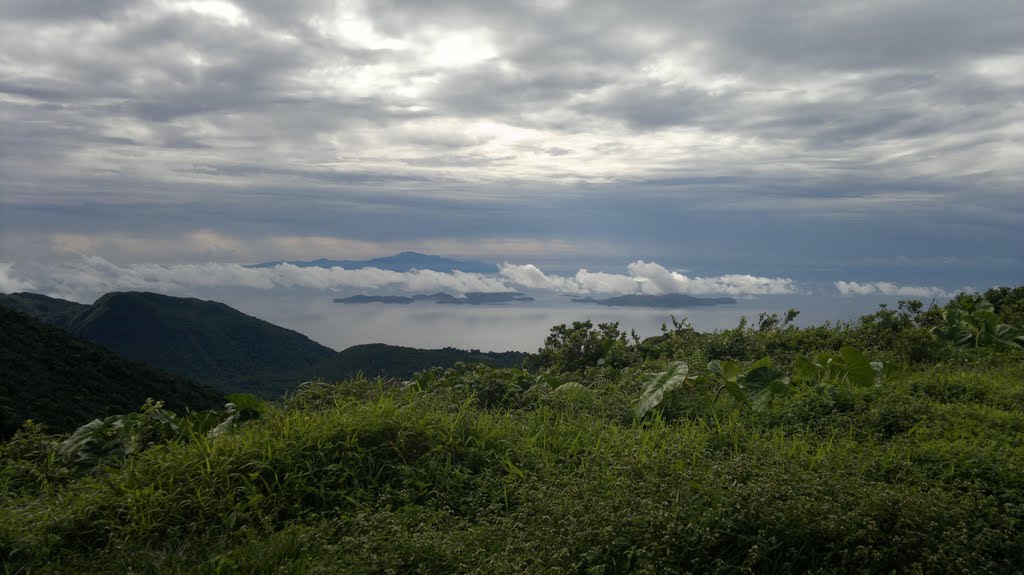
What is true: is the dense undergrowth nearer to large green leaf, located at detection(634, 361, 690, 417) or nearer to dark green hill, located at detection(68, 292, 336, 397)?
large green leaf, located at detection(634, 361, 690, 417)

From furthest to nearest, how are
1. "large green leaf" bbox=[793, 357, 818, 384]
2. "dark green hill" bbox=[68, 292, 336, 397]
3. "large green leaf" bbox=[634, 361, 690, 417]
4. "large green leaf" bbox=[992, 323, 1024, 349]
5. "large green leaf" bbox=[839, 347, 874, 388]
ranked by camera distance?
"dark green hill" bbox=[68, 292, 336, 397] < "large green leaf" bbox=[992, 323, 1024, 349] < "large green leaf" bbox=[793, 357, 818, 384] < "large green leaf" bbox=[839, 347, 874, 388] < "large green leaf" bbox=[634, 361, 690, 417]

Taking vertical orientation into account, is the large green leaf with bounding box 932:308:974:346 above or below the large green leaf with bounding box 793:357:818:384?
above

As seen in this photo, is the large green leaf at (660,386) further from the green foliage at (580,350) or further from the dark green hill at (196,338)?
the dark green hill at (196,338)

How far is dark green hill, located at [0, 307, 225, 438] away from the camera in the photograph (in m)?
13.7

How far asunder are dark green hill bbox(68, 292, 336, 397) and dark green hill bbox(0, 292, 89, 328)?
3.30 feet

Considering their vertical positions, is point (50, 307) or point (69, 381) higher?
point (50, 307)

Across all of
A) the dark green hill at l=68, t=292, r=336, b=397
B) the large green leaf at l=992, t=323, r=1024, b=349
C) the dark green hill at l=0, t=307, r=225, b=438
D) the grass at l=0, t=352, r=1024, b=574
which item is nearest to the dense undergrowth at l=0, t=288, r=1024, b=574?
the grass at l=0, t=352, r=1024, b=574

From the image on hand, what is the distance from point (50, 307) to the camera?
56531 millimetres

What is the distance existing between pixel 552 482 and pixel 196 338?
5011 cm

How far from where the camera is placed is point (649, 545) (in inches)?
152

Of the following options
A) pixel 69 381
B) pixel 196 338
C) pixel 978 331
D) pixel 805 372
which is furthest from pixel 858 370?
pixel 196 338

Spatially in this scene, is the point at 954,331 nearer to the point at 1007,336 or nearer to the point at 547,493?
the point at 1007,336

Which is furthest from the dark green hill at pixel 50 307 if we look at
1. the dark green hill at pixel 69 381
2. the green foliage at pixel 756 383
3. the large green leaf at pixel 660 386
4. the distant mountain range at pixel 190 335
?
the green foliage at pixel 756 383

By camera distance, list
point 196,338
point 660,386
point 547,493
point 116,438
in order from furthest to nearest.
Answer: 1. point 196,338
2. point 660,386
3. point 116,438
4. point 547,493
